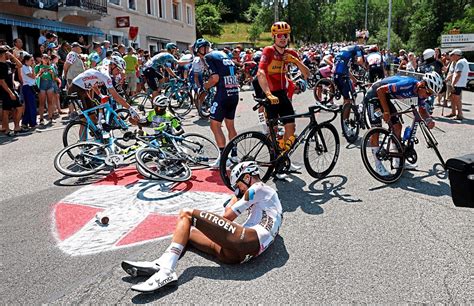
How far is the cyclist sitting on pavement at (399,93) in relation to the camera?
6199 mm

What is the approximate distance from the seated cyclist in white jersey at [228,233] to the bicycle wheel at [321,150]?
228 cm

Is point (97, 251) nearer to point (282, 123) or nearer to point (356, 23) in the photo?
point (282, 123)

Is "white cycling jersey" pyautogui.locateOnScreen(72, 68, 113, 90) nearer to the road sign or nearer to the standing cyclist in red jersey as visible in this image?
the road sign

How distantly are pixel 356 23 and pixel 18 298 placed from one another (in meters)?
106

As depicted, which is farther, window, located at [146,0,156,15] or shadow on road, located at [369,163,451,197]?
window, located at [146,0,156,15]

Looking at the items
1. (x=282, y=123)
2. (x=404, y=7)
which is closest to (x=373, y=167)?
(x=282, y=123)

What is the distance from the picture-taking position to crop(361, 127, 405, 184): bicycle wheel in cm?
633

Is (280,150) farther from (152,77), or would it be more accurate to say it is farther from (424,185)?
(152,77)

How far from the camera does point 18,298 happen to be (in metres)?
3.60

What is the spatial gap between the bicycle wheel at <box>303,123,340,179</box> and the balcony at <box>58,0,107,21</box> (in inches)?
834

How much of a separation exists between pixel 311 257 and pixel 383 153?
9.23 feet

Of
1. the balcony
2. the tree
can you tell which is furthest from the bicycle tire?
the tree

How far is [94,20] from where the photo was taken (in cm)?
2712

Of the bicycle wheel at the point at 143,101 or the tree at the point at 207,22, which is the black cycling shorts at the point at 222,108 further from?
the tree at the point at 207,22
